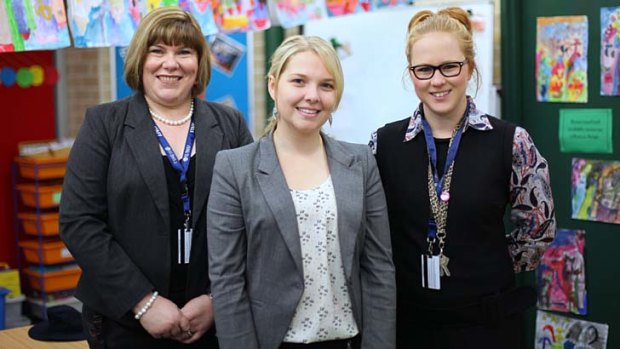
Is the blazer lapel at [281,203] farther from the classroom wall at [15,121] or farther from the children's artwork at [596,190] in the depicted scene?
the classroom wall at [15,121]

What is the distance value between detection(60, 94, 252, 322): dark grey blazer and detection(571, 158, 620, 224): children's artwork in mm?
2026

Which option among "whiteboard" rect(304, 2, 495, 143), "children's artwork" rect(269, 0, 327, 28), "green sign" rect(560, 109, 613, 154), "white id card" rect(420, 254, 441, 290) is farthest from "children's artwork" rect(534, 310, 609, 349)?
"children's artwork" rect(269, 0, 327, 28)

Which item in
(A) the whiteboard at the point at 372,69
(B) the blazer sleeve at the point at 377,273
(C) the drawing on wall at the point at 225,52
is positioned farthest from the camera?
(C) the drawing on wall at the point at 225,52

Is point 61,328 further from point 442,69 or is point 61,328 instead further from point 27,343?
point 442,69

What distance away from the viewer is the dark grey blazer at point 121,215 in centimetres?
257

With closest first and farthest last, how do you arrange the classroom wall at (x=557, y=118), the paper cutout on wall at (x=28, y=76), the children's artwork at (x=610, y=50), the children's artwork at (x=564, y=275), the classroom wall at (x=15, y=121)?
the children's artwork at (x=610, y=50)
the classroom wall at (x=557, y=118)
the children's artwork at (x=564, y=275)
the paper cutout on wall at (x=28, y=76)
the classroom wall at (x=15, y=121)

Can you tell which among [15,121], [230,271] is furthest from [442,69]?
[15,121]

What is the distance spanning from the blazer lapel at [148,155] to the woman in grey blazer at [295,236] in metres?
0.24

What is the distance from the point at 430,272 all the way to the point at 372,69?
2.20 metres

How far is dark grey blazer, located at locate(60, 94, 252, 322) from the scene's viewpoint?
8.43ft

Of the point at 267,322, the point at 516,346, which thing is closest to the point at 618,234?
the point at 516,346

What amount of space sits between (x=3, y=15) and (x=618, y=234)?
2.76 meters

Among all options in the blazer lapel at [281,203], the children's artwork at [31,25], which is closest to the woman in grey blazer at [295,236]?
the blazer lapel at [281,203]

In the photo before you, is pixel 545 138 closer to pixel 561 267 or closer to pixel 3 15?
pixel 561 267
